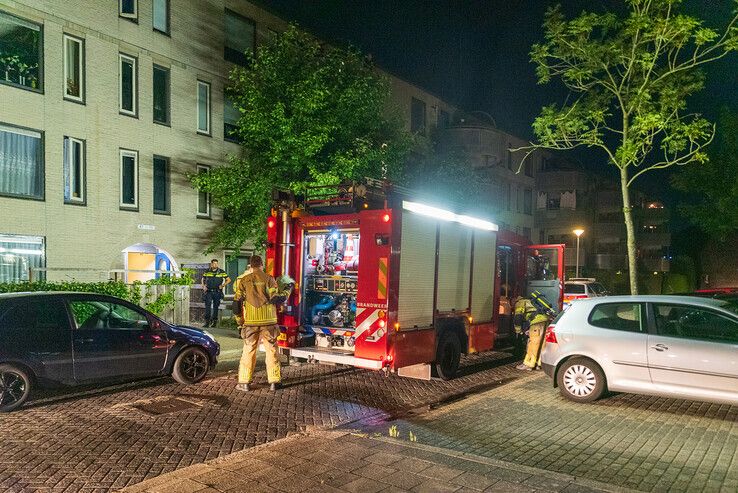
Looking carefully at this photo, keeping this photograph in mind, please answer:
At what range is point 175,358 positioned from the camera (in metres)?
8.42

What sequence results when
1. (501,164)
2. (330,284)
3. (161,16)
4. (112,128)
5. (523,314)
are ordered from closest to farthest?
(330,284)
(523,314)
(112,128)
(161,16)
(501,164)

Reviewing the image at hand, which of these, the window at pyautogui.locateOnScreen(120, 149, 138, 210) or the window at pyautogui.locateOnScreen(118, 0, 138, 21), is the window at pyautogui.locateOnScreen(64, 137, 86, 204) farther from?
the window at pyautogui.locateOnScreen(118, 0, 138, 21)

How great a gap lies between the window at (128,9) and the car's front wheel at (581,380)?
A: 16.9m

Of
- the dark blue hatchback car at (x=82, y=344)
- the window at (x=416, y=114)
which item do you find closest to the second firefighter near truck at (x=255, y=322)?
the dark blue hatchback car at (x=82, y=344)

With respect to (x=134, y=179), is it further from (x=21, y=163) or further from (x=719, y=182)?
(x=719, y=182)

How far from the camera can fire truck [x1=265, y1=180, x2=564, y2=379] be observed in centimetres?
806

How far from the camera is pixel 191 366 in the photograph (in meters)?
8.62

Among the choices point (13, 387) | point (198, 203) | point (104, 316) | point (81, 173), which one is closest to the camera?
point (13, 387)

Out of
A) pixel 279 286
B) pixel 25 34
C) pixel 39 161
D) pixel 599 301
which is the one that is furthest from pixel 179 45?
pixel 599 301

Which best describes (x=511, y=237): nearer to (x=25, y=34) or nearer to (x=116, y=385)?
(x=116, y=385)

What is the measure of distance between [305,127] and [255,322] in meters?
8.76

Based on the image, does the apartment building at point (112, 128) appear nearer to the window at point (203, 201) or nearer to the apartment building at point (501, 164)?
the window at point (203, 201)

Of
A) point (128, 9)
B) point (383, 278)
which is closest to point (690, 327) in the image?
point (383, 278)

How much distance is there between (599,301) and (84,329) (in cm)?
719
